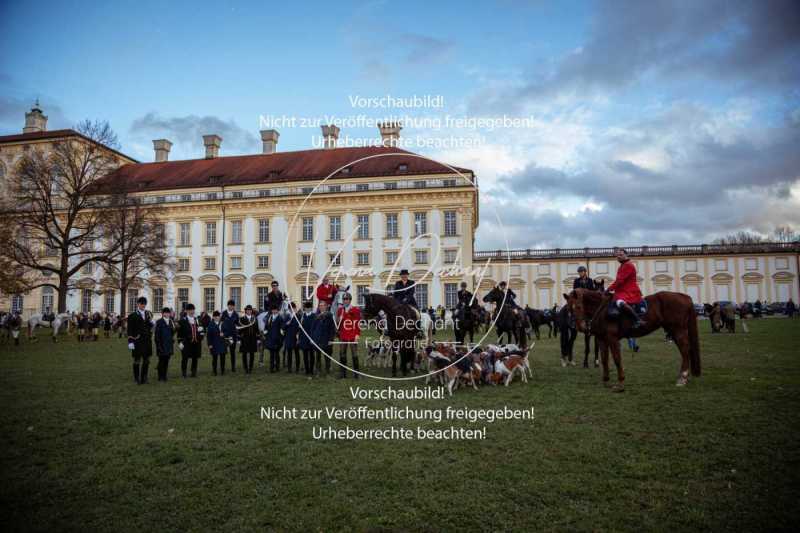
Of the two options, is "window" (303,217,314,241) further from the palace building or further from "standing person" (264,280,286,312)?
"standing person" (264,280,286,312)

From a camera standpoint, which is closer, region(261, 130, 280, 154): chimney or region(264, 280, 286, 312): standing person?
region(264, 280, 286, 312): standing person

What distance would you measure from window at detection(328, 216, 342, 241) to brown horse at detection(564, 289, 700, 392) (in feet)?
130

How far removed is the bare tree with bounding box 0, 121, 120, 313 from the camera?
1196 inches

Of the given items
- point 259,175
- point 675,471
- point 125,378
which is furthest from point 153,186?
point 675,471

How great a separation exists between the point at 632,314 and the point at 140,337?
1161cm

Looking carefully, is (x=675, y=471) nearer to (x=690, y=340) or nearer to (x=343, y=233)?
(x=690, y=340)

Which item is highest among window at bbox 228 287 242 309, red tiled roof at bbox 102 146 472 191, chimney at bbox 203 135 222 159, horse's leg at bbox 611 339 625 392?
chimney at bbox 203 135 222 159

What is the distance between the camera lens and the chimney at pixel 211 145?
59344 millimetres

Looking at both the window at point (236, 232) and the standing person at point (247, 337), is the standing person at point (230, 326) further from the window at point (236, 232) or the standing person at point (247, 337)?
the window at point (236, 232)

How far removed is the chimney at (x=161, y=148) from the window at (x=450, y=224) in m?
37.5

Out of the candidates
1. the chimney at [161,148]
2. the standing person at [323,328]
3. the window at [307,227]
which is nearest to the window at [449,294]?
the window at [307,227]

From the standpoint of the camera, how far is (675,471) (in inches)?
217

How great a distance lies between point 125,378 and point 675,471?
13361mm

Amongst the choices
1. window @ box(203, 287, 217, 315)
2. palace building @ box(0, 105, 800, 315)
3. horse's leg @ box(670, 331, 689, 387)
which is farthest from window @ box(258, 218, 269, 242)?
horse's leg @ box(670, 331, 689, 387)
